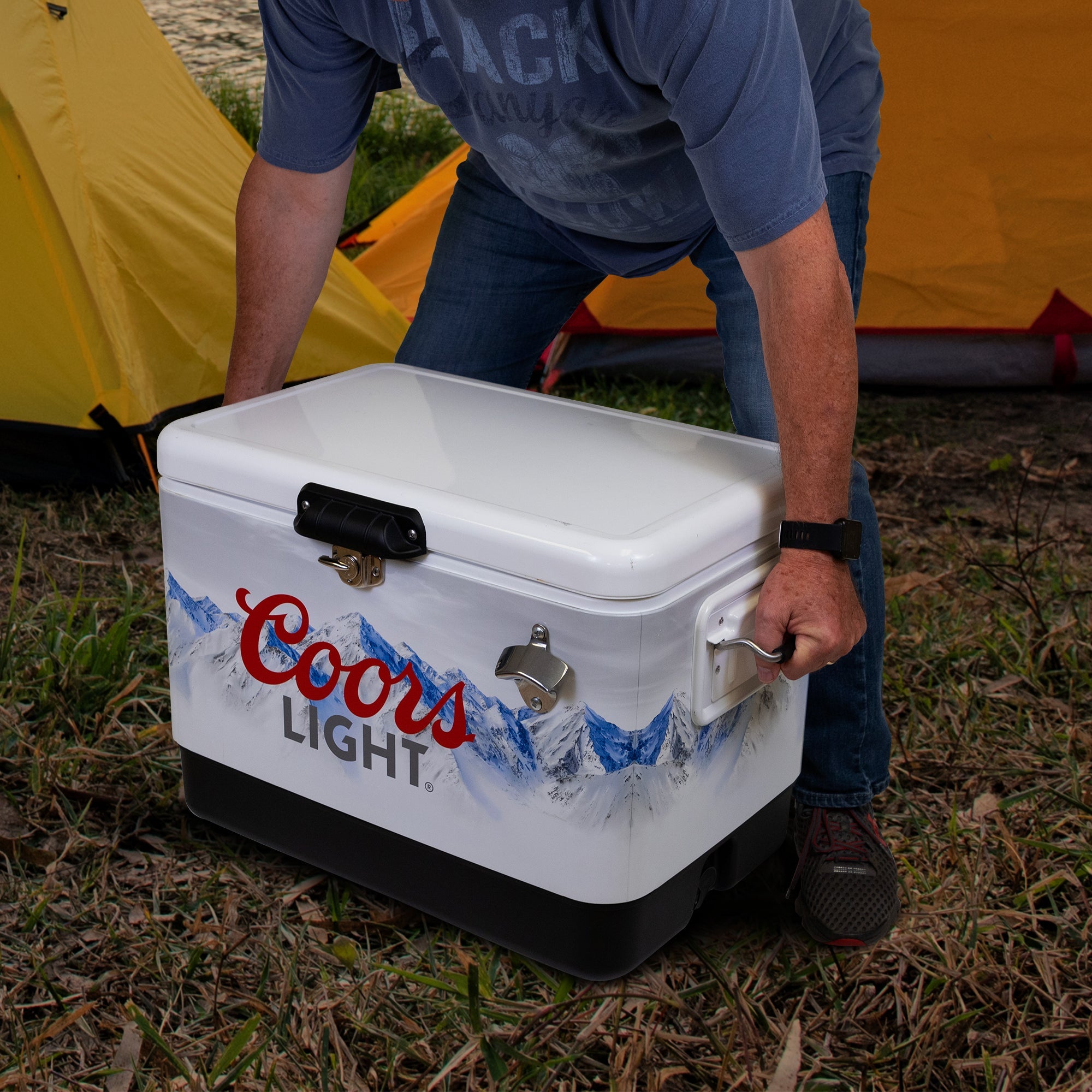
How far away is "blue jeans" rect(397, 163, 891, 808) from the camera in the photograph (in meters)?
1.23

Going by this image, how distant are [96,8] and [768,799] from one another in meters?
1.81

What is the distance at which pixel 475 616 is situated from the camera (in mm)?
1019

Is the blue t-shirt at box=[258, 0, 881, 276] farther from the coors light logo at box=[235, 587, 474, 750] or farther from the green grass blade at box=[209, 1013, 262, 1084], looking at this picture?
the green grass blade at box=[209, 1013, 262, 1084]

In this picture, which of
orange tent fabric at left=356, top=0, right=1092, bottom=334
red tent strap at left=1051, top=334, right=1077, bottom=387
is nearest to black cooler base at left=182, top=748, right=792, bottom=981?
orange tent fabric at left=356, top=0, right=1092, bottom=334

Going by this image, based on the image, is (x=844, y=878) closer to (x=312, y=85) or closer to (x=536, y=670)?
(x=536, y=670)

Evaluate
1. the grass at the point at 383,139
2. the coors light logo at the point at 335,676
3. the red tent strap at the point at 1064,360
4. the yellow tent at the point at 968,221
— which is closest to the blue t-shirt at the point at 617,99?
the coors light logo at the point at 335,676

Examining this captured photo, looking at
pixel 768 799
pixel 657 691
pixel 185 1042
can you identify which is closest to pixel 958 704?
pixel 768 799

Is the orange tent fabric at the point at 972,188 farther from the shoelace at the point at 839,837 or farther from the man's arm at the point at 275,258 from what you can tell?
the shoelace at the point at 839,837

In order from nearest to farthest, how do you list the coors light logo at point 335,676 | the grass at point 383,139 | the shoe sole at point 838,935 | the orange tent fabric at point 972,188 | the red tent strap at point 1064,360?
1. the coors light logo at point 335,676
2. the shoe sole at point 838,935
3. the orange tent fabric at point 972,188
4. the red tent strap at point 1064,360
5. the grass at point 383,139

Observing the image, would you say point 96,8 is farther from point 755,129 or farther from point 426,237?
point 755,129

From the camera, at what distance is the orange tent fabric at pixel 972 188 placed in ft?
8.33

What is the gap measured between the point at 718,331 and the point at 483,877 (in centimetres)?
57

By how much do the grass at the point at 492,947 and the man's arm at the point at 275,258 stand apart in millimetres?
425

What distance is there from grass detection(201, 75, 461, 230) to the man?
8.37ft
